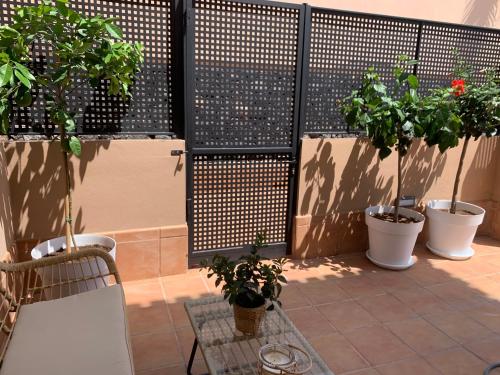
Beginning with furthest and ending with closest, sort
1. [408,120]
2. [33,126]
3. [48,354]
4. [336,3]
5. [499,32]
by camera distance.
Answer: [336,3] < [499,32] < [408,120] < [33,126] < [48,354]

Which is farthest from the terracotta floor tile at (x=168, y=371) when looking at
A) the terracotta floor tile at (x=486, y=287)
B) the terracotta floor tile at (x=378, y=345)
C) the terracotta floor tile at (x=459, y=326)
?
the terracotta floor tile at (x=486, y=287)

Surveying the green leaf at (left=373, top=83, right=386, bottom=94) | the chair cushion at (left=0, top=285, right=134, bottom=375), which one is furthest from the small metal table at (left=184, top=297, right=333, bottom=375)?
the green leaf at (left=373, top=83, right=386, bottom=94)

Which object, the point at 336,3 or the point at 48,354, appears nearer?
the point at 48,354

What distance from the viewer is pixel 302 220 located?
138 inches

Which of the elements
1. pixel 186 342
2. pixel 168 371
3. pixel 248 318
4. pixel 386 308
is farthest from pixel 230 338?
pixel 386 308

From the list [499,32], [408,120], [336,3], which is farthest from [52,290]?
[336,3]

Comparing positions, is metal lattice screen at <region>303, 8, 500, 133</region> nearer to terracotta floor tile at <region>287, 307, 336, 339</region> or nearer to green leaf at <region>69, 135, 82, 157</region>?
terracotta floor tile at <region>287, 307, 336, 339</region>

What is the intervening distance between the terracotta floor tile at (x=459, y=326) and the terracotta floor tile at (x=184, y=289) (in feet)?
5.12

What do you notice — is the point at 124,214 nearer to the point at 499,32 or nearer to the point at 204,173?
the point at 204,173

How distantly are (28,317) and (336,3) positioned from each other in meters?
7.04

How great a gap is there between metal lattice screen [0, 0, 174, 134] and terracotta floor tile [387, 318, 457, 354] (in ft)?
6.84

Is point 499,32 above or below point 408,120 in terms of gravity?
above

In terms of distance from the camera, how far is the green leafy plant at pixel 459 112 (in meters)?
3.10

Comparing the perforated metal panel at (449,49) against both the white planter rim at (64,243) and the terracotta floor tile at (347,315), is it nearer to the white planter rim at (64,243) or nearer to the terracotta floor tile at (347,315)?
the terracotta floor tile at (347,315)
